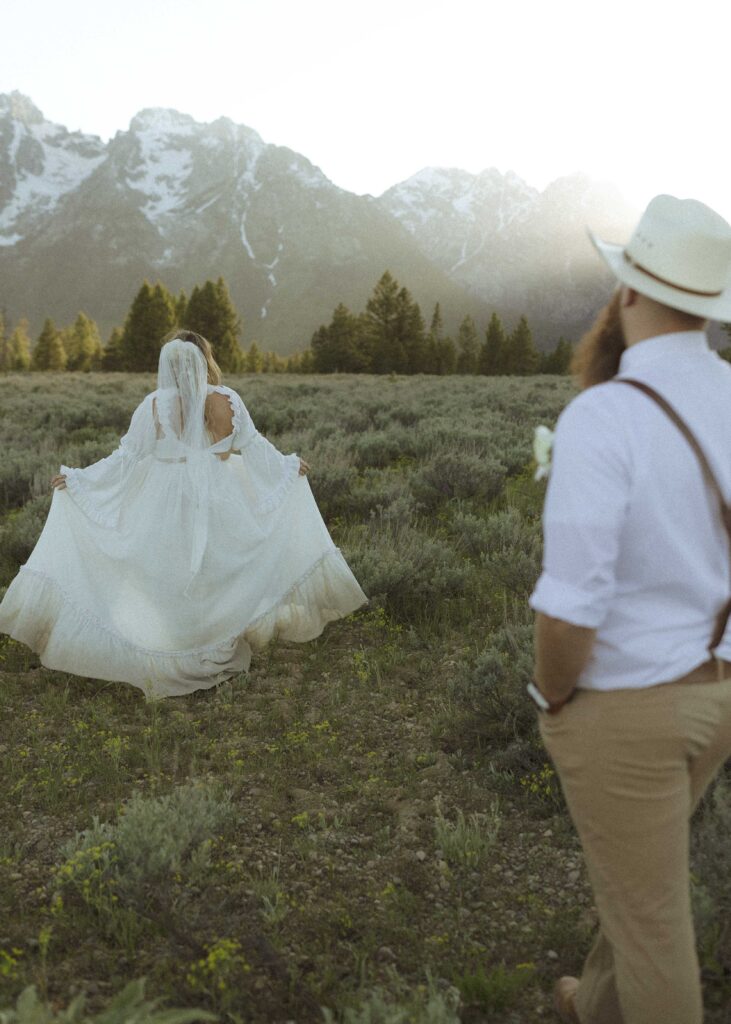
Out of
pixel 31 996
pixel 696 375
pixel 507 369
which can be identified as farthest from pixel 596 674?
pixel 507 369

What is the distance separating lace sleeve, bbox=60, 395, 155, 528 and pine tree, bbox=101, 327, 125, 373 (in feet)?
153

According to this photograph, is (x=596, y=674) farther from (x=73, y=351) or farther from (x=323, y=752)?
(x=73, y=351)

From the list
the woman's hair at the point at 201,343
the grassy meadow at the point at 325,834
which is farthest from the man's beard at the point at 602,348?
the woman's hair at the point at 201,343

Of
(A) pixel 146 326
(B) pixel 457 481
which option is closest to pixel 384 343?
(A) pixel 146 326

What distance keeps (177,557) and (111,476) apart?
2.61ft

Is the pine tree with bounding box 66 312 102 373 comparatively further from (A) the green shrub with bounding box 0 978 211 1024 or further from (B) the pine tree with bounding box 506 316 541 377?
(A) the green shrub with bounding box 0 978 211 1024

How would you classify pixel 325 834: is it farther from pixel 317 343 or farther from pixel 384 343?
pixel 384 343

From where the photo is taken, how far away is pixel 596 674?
1786 mm

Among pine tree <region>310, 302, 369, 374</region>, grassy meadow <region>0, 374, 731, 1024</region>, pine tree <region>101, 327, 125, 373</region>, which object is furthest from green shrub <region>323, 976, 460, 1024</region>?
pine tree <region>310, 302, 369, 374</region>

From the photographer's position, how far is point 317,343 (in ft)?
177

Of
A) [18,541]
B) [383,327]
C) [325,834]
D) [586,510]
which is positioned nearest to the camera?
[586,510]

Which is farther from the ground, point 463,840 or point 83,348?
point 463,840

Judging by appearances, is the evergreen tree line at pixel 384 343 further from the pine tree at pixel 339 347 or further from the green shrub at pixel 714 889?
the green shrub at pixel 714 889

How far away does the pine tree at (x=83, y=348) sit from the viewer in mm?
59344
